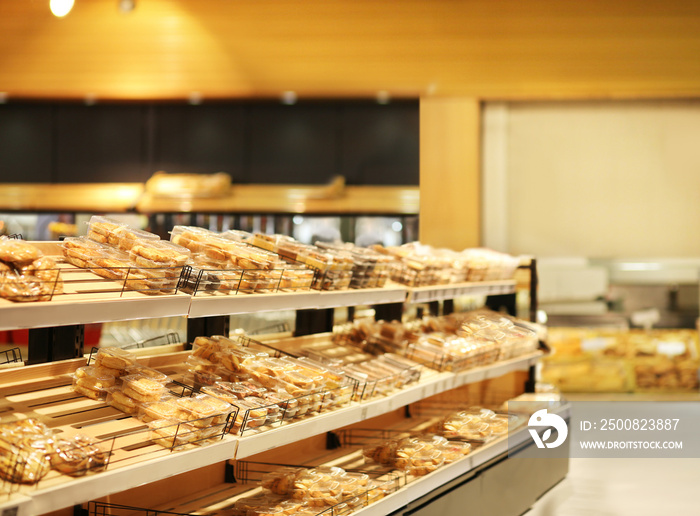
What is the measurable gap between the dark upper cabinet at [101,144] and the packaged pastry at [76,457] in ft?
13.8

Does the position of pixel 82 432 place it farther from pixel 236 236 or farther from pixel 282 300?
pixel 236 236

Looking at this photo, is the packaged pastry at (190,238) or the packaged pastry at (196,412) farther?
the packaged pastry at (190,238)

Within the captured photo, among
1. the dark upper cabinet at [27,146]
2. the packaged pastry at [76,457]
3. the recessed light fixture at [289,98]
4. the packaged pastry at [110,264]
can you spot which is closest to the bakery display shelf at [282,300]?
the packaged pastry at [110,264]

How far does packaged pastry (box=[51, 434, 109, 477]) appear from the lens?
1503mm

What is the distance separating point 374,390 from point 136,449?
1.12 m

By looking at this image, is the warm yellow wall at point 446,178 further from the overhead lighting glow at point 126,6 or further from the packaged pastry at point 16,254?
the packaged pastry at point 16,254

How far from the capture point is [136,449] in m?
1.71

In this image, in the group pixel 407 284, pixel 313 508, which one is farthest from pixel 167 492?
pixel 407 284

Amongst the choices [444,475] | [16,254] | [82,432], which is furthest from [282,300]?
[444,475]

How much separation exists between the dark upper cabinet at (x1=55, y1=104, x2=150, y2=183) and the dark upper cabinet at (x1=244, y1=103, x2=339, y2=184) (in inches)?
37.1

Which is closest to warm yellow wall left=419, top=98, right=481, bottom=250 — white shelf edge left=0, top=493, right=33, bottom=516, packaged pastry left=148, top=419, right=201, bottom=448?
packaged pastry left=148, top=419, right=201, bottom=448

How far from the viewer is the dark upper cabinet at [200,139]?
17.8ft

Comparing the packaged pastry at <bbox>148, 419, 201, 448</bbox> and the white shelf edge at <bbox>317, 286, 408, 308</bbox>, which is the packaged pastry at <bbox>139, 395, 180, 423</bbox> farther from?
the white shelf edge at <bbox>317, 286, 408, 308</bbox>

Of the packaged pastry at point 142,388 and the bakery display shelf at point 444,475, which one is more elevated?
the packaged pastry at point 142,388
